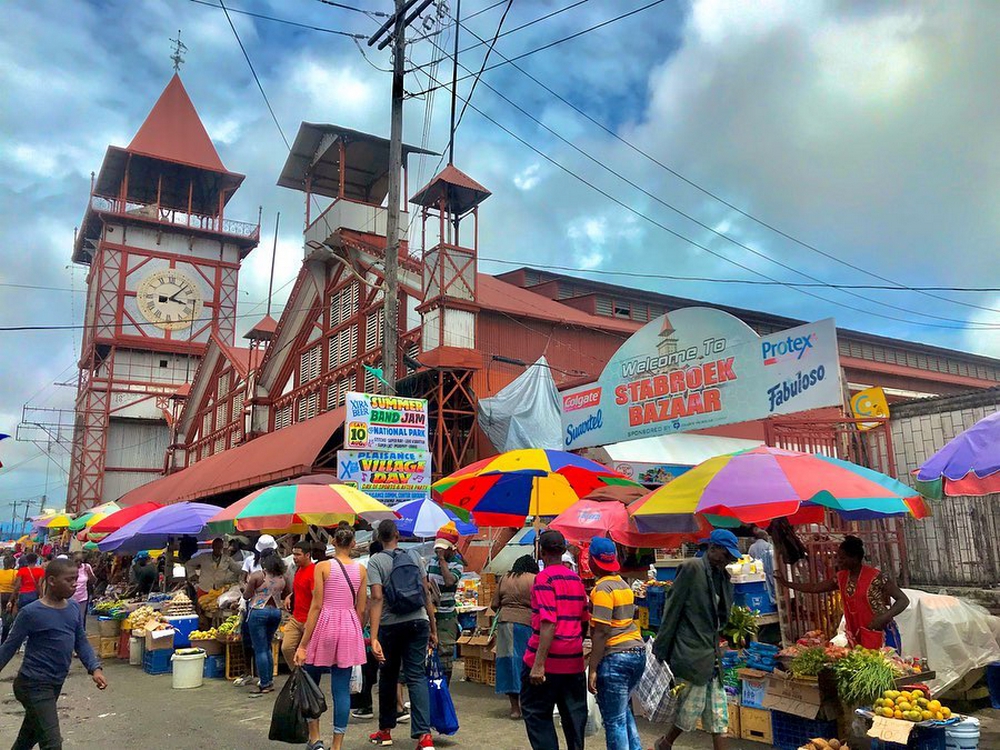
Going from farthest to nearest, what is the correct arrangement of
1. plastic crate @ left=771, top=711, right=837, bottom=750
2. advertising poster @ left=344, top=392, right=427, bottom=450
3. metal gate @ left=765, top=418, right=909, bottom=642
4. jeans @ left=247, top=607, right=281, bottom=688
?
advertising poster @ left=344, top=392, right=427, bottom=450, jeans @ left=247, top=607, right=281, bottom=688, metal gate @ left=765, top=418, right=909, bottom=642, plastic crate @ left=771, top=711, right=837, bottom=750

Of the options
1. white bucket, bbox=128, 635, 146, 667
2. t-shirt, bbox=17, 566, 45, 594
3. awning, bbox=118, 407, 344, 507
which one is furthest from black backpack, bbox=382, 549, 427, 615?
awning, bbox=118, 407, 344, 507

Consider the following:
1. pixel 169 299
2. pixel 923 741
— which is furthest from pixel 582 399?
pixel 169 299

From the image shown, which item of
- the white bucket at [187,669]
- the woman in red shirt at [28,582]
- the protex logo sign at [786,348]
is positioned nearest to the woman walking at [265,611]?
the white bucket at [187,669]

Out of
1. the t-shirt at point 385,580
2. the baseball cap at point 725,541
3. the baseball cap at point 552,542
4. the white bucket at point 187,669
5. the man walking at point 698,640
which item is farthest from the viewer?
the white bucket at point 187,669

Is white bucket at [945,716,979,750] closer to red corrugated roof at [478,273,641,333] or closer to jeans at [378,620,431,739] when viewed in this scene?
jeans at [378,620,431,739]

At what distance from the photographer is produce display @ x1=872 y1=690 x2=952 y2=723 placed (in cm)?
562

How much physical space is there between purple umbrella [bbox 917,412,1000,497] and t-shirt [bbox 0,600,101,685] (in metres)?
7.27

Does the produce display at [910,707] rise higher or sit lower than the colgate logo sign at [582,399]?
lower

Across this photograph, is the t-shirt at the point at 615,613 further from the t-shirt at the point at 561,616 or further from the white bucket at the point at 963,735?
the white bucket at the point at 963,735

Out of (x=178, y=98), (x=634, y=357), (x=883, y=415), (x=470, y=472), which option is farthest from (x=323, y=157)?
(x=178, y=98)

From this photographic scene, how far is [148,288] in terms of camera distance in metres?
52.0

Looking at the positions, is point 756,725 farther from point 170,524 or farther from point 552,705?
point 170,524

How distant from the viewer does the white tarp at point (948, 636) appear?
27.2ft

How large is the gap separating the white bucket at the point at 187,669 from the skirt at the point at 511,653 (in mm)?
4614
